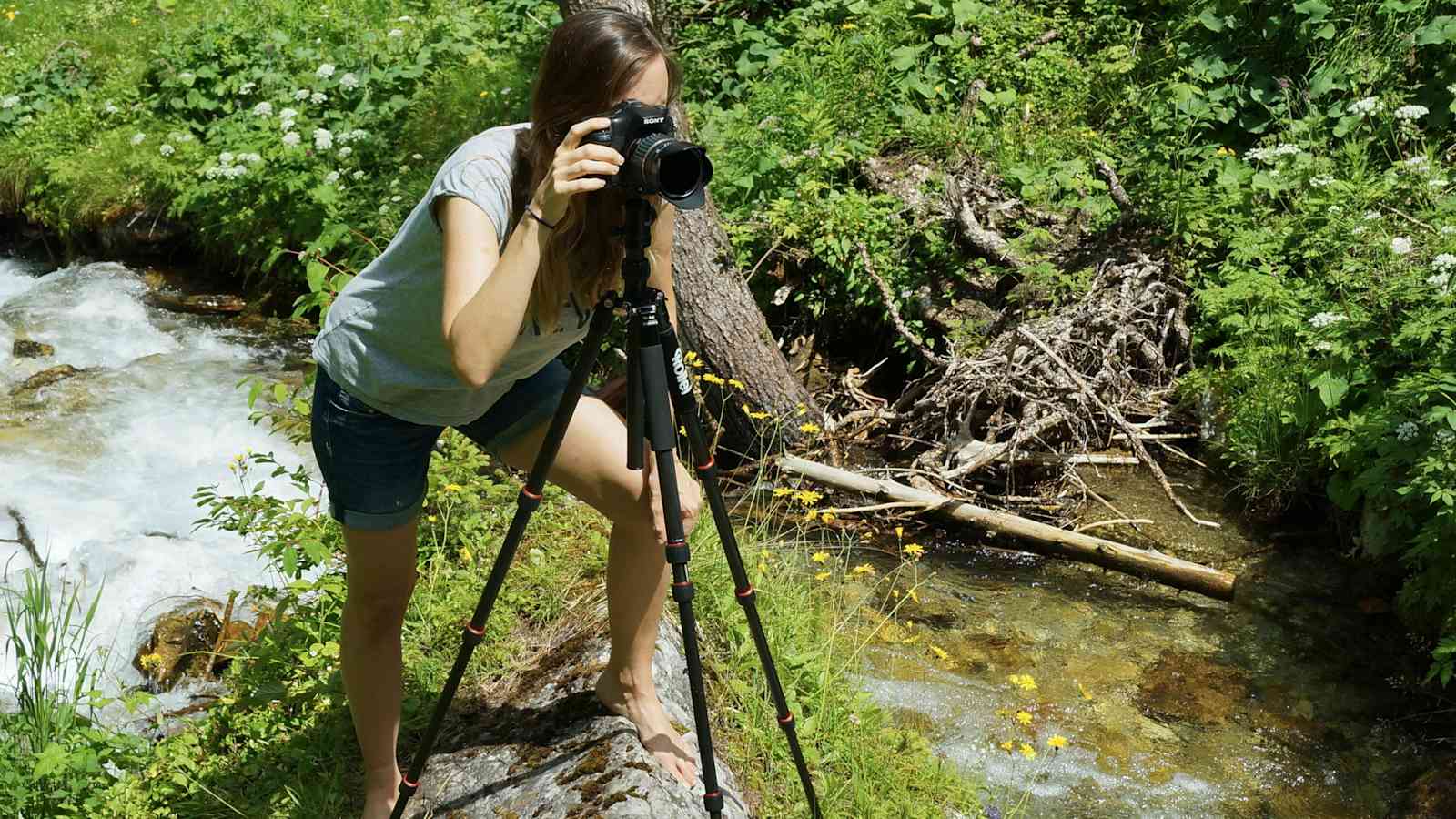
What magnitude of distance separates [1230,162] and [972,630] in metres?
2.88

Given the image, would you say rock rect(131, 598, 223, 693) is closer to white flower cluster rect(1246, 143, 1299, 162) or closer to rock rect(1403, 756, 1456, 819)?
rock rect(1403, 756, 1456, 819)

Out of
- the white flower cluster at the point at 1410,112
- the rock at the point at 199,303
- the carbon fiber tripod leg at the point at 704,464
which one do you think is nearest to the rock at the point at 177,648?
the carbon fiber tripod leg at the point at 704,464

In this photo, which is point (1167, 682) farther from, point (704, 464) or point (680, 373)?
point (680, 373)

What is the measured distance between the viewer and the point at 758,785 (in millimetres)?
2930

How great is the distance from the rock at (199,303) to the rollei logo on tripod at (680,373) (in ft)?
19.7

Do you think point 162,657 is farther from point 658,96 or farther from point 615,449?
point 658,96

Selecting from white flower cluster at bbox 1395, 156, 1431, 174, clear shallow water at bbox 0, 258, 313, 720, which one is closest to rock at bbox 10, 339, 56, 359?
clear shallow water at bbox 0, 258, 313, 720

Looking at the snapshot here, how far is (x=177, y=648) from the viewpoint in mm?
4164

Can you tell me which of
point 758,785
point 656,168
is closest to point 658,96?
point 656,168

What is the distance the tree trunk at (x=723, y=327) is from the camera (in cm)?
522

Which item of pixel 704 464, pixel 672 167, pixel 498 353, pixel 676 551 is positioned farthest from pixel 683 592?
pixel 672 167

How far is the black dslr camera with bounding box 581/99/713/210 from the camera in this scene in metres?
1.89

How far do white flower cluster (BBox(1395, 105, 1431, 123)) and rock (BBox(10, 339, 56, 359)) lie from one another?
279 inches

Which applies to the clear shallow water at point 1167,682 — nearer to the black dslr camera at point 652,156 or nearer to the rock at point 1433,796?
the rock at point 1433,796
